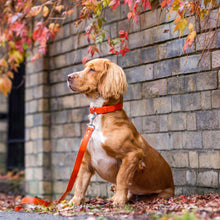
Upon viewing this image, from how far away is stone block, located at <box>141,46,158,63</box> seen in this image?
6.01 meters

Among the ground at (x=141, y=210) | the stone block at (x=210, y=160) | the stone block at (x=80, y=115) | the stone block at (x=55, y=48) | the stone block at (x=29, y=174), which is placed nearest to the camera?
the ground at (x=141, y=210)

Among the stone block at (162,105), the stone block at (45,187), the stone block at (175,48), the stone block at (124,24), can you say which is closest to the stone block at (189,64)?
the stone block at (175,48)

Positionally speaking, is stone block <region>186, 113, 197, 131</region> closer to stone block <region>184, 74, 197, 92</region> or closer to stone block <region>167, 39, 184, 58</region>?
stone block <region>184, 74, 197, 92</region>

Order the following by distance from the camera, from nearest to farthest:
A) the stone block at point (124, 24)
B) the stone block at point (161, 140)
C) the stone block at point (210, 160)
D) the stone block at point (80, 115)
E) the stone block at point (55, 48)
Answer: the stone block at point (210, 160) < the stone block at point (161, 140) < the stone block at point (124, 24) < the stone block at point (80, 115) < the stone block at point (55, 48)

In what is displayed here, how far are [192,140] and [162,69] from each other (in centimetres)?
103

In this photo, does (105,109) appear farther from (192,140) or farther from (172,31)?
(172,31)

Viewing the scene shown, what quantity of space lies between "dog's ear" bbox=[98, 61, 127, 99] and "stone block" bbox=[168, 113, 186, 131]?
1.39 metres

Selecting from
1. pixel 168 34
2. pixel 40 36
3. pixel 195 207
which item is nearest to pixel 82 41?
pixel 40 36

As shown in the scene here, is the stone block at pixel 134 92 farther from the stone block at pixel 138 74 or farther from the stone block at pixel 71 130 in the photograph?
the stone block at pixel 71 130

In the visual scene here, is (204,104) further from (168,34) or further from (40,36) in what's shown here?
(40,36)

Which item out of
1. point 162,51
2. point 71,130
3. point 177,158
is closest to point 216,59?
point 162,51

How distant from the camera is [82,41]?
7.18m

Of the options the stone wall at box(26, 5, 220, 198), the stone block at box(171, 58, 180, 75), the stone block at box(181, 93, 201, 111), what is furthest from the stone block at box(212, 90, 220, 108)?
the stone block at box(171, 58, 180, 75)

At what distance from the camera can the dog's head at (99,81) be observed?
4.44m
